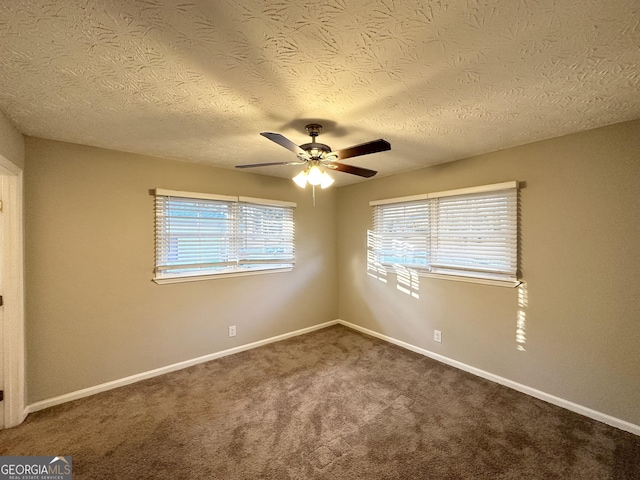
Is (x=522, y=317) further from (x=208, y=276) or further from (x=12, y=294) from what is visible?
(x=12, y=294)

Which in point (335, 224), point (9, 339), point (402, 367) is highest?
point (335, 224)

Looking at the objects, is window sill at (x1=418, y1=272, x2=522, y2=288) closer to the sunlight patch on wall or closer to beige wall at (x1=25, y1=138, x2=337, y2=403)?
the sunlight patch on wall

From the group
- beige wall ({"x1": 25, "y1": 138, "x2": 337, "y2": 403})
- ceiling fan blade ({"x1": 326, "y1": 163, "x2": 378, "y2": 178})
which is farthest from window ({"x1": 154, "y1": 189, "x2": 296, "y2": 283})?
ceiling fan blade ({"x1": 326, "y1": 163, "x2": 378, "y2": 178})

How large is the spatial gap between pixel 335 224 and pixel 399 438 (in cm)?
301

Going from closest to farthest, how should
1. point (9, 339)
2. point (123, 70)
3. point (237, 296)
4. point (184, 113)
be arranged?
point (123, 70)
point (184, 113)
point (9, 339)
point (237, 296)

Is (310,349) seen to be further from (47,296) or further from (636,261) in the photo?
(636,261)

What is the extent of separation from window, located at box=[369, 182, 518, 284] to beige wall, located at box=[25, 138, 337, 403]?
73.5 inches

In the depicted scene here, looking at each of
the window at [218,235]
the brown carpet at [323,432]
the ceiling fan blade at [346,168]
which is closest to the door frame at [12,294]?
the brown carpet at [323,432]

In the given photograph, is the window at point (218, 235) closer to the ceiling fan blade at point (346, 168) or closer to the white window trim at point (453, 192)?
the white window trim at point (453, 192)

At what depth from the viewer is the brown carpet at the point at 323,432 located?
170 centimetres

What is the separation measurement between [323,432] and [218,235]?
228 cm

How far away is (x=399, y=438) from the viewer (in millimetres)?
1953

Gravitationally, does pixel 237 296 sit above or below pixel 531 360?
above

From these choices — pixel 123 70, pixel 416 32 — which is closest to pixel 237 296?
pixel 123 70
